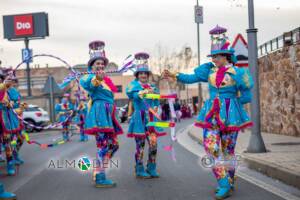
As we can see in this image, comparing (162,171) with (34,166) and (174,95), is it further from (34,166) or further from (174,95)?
(34,166)

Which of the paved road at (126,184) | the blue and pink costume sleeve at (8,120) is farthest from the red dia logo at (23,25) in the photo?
the blue and pink costume sleeve at (8,120)

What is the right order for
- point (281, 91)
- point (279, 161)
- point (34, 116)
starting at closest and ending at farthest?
1. point (279, 161)
2. point (281, 91)
3. point (34, 116)

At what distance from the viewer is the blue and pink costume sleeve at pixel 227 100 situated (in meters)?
7.25

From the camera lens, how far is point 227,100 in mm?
7309

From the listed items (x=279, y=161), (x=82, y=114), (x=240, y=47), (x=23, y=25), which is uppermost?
(x=23, y=25)

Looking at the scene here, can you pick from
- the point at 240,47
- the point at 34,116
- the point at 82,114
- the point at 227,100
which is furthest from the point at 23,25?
the point at 227,100

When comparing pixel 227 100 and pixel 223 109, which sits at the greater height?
pixel 227 100

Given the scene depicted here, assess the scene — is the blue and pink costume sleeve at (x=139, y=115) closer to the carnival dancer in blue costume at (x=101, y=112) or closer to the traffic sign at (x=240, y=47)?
the carnival dancer in blue costume at (x=101, y=112)

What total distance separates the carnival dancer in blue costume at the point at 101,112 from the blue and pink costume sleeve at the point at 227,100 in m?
1.50

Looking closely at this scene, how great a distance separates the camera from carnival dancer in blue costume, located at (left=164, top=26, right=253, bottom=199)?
7.22m

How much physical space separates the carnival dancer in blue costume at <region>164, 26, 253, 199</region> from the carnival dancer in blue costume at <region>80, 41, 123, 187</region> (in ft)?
Result: 4.77

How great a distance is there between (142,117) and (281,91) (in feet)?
29.1

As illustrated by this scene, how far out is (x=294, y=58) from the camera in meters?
15.1

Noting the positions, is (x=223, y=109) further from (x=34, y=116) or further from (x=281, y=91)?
(x=34, y=116)
